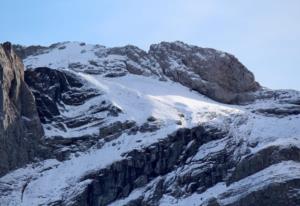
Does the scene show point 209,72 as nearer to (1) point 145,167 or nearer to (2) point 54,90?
(2) point 54,90

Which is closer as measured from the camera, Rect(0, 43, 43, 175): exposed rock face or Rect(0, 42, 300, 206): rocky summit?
Rect(0, 42, 300, 206): rocky summit

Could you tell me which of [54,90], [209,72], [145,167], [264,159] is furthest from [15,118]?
[209,72]

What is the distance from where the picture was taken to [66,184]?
114500 mm

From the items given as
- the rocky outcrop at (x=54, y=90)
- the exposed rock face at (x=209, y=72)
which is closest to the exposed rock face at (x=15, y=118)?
the rocky outcrop at (x=54, y=90)

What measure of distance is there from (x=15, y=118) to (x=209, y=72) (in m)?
32.4

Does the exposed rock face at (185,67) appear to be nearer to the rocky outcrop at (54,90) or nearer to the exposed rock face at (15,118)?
the rocky outcrop at (54,90)

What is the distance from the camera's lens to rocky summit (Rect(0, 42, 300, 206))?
4333 inches

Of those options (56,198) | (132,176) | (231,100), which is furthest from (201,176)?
(231,100)

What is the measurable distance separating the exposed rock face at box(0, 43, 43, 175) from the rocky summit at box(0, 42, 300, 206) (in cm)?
15

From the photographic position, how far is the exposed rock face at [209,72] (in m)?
142

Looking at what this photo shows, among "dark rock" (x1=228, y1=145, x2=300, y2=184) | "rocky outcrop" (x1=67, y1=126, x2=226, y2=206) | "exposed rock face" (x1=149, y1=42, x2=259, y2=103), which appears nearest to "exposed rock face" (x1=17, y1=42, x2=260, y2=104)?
"exposed rock face" (x1=149, y1=42, x2=259, y2=103)

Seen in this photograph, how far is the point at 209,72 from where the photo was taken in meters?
144

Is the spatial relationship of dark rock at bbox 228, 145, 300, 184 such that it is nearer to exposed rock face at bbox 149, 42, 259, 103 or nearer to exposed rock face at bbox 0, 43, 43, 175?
exposed rock face at bbox 0, 43, 43, 175

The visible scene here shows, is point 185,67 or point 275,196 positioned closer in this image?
point 275,196
